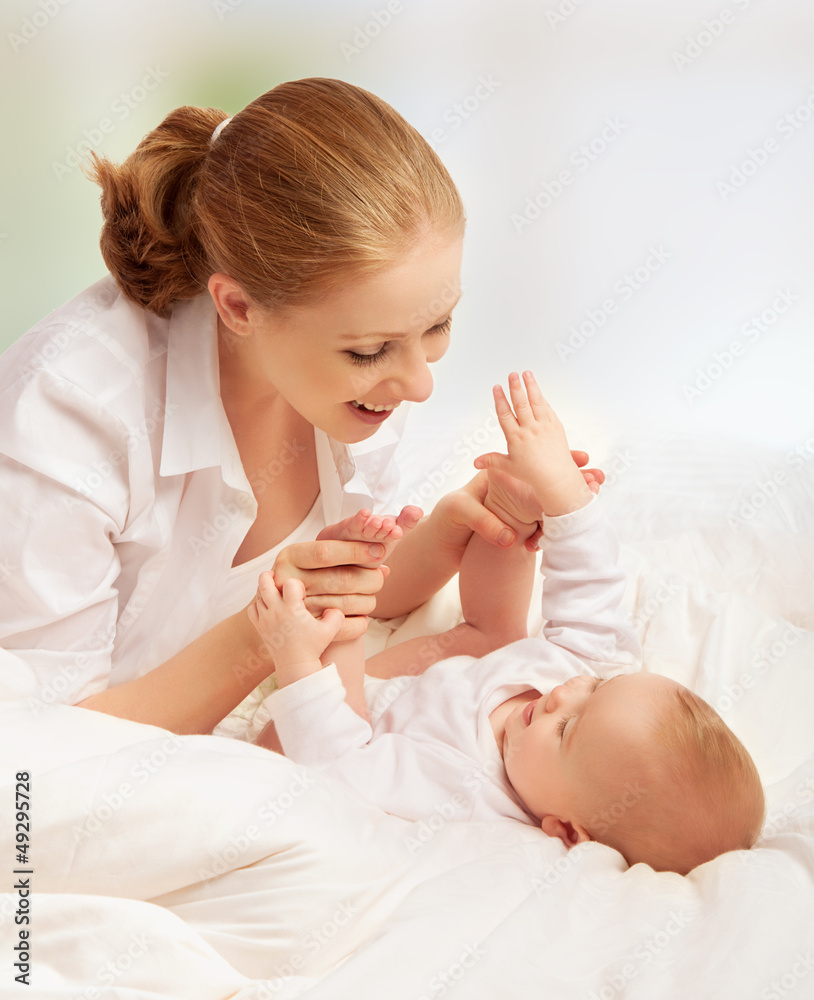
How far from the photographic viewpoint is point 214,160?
49.3 inches

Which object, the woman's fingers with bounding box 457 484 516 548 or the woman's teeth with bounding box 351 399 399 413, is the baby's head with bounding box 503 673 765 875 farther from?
the woman's teeth with bounding box 351 399 399 413

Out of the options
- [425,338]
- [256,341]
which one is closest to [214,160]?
[256,341]

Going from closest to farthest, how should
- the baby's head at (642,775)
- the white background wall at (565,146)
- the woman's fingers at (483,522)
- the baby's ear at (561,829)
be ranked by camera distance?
the baby's head at (642,775) → the baby's ear at (561,829) → the woman's fingers at (483,522) → the white background wall at (565,146)

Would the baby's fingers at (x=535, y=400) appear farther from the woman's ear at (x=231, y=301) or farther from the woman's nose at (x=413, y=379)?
the woman's ear at (x=231, y=301)

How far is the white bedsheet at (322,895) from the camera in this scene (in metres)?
0.88

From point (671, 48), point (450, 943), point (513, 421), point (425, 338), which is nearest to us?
point (450, 943)

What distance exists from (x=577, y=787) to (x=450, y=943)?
14.1 inches

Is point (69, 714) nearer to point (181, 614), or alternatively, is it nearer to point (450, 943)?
point (181, 614)

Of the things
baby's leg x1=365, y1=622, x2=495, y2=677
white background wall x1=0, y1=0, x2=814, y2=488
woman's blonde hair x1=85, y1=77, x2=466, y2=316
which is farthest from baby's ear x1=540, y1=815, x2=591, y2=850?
white background wall x1=0, y1=0, x2=814, y2=488

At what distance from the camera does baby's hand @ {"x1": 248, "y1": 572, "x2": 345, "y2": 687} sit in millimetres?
1291

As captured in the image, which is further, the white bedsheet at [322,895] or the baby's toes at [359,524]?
the baby's toes at [359,524]

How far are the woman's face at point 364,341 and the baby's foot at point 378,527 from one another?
123mm

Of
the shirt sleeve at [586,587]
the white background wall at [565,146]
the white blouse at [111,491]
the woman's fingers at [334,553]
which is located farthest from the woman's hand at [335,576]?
the white background wall at [565,146]

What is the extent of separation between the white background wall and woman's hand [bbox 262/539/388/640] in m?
1.43
